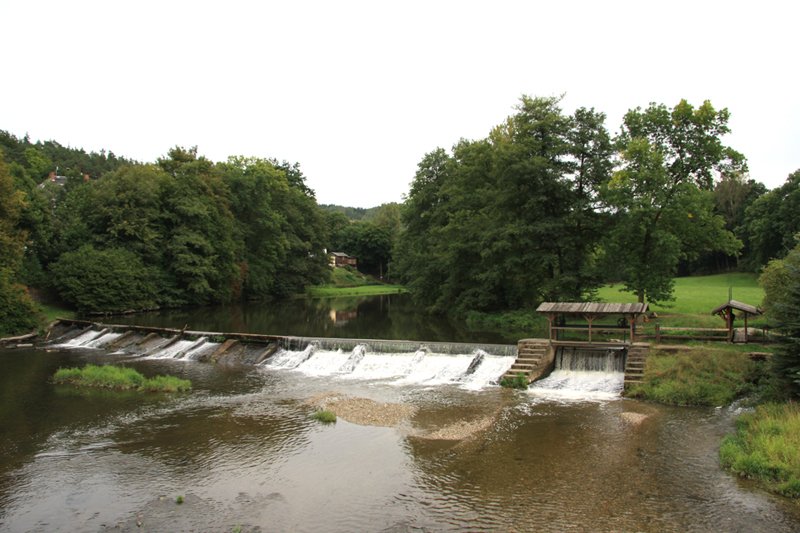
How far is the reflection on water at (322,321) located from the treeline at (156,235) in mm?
3320

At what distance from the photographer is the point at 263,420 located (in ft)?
58.5

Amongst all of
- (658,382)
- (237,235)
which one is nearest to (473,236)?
(658,382)

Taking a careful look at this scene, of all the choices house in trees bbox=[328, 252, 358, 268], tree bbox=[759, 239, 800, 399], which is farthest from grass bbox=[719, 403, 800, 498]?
house in trees bbox=[328, 252, 358, 268]

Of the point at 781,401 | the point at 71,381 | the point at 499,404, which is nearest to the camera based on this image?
the point at 781,401

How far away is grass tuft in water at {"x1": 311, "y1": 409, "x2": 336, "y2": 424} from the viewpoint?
17656 mm

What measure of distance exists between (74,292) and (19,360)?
20259 mm

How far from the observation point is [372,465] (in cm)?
1386

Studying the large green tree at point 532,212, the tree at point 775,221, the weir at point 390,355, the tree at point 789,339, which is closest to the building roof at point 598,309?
the weir at point 390,355

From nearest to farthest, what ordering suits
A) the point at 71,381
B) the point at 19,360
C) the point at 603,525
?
the point at 603,525 < the point at 71,381 < the point at 19,360

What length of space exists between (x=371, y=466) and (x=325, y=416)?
4.36 meters

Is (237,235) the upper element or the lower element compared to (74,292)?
upper

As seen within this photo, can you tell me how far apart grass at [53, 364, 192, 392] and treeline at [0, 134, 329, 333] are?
1567cm

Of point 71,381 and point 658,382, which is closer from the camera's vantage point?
point 658,382

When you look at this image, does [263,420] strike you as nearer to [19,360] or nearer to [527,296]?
[19,360]
